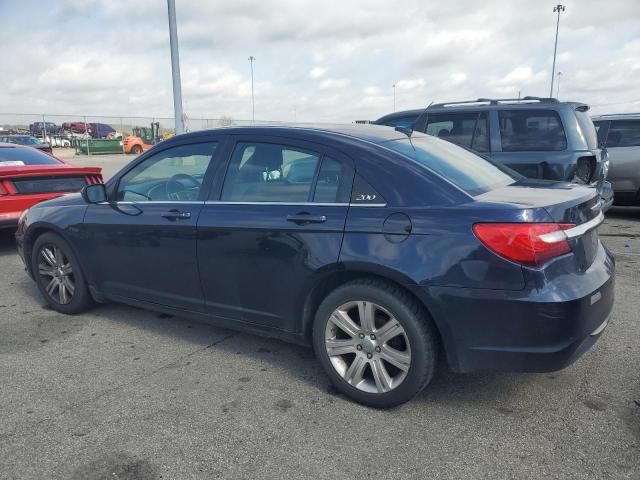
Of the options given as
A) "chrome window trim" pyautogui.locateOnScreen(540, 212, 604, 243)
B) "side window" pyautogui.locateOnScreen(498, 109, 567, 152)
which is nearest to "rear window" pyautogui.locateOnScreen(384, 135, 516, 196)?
"chrome window trim" pyautogui.locateOnScreen(540, 212, 604, 243)

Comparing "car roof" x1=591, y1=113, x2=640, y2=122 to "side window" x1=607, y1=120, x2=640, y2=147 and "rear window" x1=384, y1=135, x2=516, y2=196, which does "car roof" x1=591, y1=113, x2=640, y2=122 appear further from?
"rear window" x1=384, y1=135, x2=516, y2=196

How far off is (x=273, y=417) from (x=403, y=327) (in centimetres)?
87

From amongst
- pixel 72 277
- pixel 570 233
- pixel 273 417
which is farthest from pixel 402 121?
pixel 273 417

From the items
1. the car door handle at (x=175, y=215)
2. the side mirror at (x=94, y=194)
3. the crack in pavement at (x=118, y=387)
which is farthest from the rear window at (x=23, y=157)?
the crack in pavement at (x=118, y=387)

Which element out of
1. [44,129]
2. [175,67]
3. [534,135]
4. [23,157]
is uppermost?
[175,67]

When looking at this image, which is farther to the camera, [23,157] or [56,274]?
[23,157]

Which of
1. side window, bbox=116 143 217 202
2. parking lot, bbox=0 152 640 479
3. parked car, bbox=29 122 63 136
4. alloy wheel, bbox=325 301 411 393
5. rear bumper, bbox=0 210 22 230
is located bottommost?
parking lot, bbox=0 152 640 479

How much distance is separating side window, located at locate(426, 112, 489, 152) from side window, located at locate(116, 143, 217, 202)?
4141 millimetres

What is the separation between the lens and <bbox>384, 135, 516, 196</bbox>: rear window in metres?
3.07

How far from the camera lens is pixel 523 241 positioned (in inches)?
101

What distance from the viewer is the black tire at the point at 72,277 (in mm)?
4441

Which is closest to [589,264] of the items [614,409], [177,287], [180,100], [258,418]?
[614,409]

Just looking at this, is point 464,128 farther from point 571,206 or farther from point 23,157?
point 23,157

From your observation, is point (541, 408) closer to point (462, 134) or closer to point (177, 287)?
point (177, 287)
